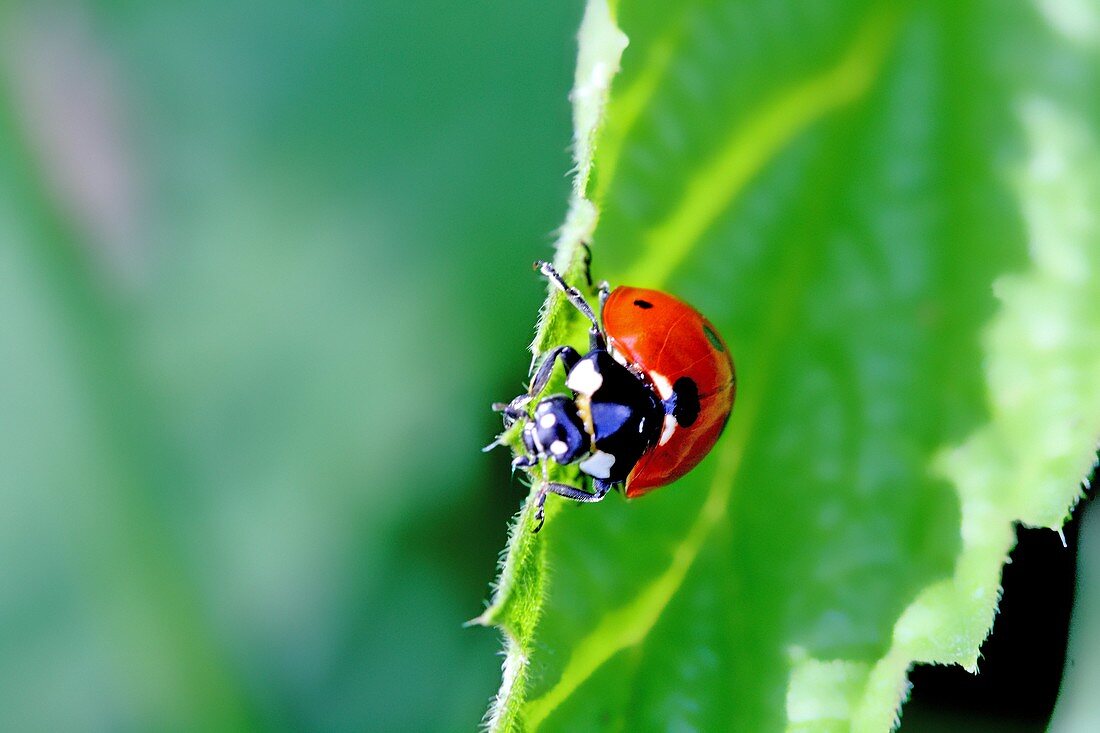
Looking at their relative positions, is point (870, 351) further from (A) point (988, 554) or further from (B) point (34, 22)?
(B) point (34, 22)

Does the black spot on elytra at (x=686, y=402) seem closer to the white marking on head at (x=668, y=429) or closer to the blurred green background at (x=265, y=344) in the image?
the white marking on head at (x=668, y=429)

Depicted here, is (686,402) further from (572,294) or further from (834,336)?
(572,294)

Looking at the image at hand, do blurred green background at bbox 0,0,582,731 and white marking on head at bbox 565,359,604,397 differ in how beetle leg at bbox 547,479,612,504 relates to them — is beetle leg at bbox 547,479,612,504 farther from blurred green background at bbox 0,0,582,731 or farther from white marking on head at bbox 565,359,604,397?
blurred green background at bbox 0,0,582,731

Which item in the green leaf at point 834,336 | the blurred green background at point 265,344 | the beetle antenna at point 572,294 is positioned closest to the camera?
the beetle antenna at point 572,294

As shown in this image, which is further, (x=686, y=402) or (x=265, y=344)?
(x=265, y=344)

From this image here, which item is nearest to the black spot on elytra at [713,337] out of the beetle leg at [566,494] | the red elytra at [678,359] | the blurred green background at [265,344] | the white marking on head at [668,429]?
the red elytra at [678,359]

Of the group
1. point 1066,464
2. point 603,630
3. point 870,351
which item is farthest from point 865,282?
point 603,630

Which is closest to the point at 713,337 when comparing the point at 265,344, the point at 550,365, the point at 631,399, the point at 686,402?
the point at 686,402

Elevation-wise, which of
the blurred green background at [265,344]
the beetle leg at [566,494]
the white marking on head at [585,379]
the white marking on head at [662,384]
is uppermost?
the blurred green background at [265,344]
